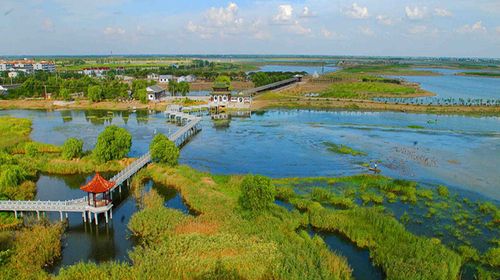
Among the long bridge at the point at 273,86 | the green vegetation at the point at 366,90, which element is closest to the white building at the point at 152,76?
the long bridge at the point at 273,86

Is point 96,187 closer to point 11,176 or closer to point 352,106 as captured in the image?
point 11,176

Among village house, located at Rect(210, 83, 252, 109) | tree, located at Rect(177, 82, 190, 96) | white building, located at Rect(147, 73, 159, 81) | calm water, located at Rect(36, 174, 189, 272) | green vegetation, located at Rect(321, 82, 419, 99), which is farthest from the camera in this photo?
white building, located at Rect(147, 73, 159, 81)

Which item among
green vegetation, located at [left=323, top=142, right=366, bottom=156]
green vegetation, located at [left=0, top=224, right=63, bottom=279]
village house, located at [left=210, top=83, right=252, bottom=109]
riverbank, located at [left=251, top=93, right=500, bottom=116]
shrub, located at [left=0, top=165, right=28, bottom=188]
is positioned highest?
village house, located at [left=210, top=83, right=252, bottom=109]

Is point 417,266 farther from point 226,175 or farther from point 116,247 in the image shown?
point 226,175

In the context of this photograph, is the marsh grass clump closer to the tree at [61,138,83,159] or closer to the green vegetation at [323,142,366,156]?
the green vegetation at [323,142,366,156]

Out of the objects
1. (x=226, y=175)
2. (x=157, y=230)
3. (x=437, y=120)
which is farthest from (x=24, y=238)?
(x=437, y=120)

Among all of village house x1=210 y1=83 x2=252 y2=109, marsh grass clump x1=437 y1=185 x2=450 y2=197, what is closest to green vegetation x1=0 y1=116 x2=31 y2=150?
village house x1=210 y1=83 x2=252 y2=109

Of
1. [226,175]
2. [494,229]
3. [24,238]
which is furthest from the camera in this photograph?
[226,175]
